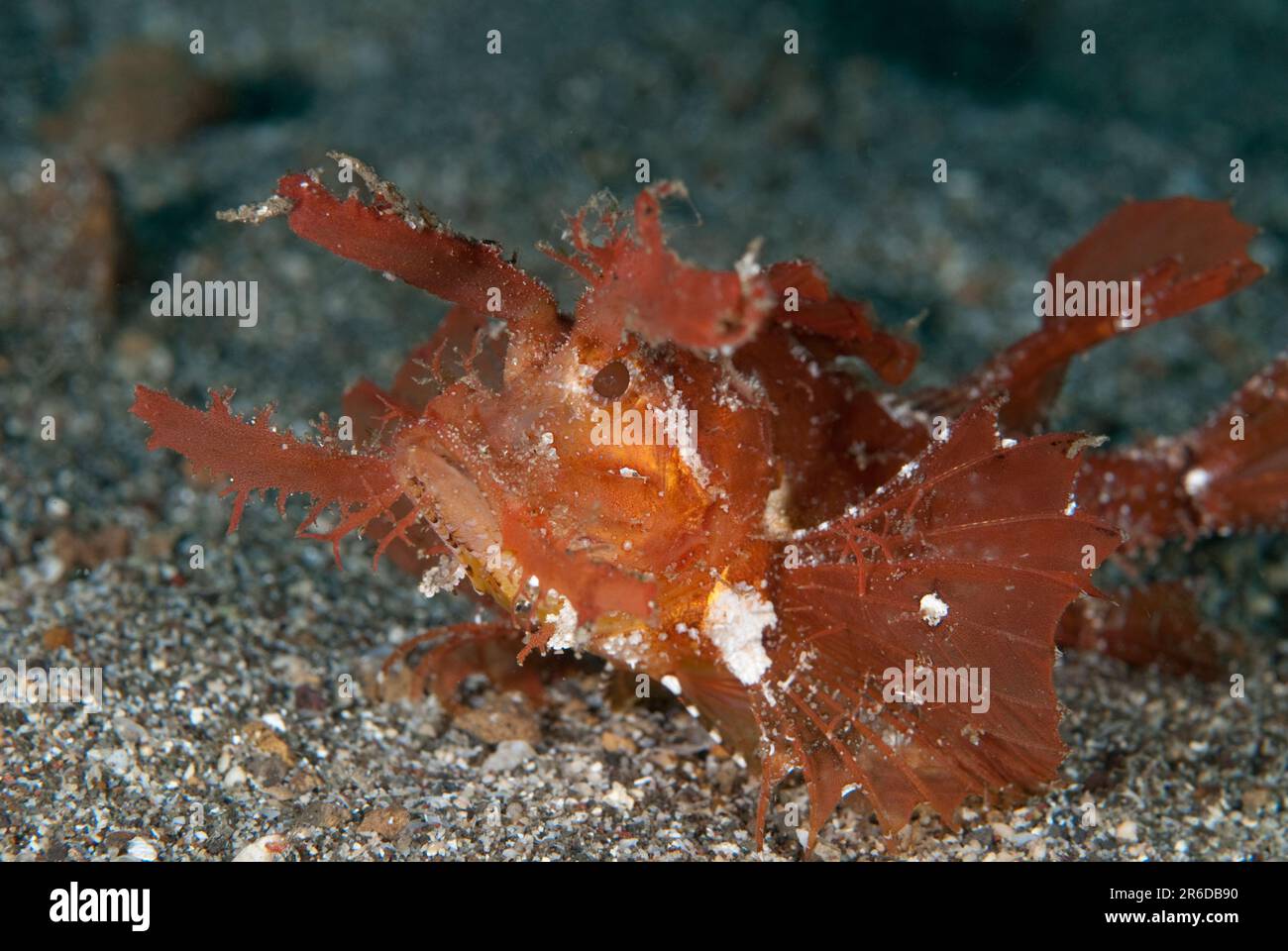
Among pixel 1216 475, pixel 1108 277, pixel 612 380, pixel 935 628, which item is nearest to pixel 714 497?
pixel 612 380

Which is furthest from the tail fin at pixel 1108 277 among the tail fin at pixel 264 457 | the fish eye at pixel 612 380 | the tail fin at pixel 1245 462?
the tail fin at pixel 264 457

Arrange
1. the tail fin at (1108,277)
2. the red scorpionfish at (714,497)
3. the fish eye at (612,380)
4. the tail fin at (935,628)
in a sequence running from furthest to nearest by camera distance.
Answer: the tail fin at (1108,277) → the tail fin at (935,628) → the fish eye at (612,380) → the red scorpionfish at (714,497)

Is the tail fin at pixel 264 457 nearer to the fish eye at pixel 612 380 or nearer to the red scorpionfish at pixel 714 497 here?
the red scorpionfish at pixel 714 497

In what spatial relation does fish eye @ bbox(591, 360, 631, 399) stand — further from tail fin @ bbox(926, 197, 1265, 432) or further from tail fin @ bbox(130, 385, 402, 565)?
tail fin @ bbox(926, 197, 1265, 432)

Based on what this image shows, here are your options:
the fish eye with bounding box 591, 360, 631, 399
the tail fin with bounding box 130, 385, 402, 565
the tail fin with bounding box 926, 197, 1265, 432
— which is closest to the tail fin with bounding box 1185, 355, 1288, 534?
the tail fin with bounding box 926, 197, 1265, 432

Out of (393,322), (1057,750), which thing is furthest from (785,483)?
(393,322)

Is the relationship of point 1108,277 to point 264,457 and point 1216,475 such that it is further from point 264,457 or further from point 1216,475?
point 264,457

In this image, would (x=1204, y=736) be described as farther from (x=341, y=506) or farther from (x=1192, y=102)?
(x=1192, y=102)

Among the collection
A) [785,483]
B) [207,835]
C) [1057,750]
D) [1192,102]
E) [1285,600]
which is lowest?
[207,835]
